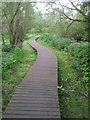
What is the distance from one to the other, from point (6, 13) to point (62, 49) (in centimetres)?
641

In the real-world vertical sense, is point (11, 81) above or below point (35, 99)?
below

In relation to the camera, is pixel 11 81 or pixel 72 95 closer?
pixel 72 95

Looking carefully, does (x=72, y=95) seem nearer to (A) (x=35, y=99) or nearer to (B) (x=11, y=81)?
(A) (x=35, y=99)

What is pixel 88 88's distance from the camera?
692 cm

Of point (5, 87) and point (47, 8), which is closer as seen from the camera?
point (5, 87)

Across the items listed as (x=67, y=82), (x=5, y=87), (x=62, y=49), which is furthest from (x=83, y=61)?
(x=62, y=49)

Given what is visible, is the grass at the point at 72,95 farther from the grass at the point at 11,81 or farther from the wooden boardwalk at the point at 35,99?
the grass at the point at 11,81

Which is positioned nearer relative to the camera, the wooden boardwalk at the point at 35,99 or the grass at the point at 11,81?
the wooden boardwalk at the point at 35,99

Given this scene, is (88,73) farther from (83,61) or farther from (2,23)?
(2,23)

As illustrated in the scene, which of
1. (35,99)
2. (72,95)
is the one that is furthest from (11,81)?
(72,95)

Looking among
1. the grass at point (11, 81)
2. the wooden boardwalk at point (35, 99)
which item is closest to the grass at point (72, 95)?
the wooden boardwalk at point (35, 99)

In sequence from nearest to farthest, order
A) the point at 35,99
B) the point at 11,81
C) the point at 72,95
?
the point at 35,99, the point at 72,95, the point at 11,81

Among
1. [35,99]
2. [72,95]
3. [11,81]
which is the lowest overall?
[72,95]

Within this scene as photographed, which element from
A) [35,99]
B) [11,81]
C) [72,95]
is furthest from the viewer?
[11,81]
